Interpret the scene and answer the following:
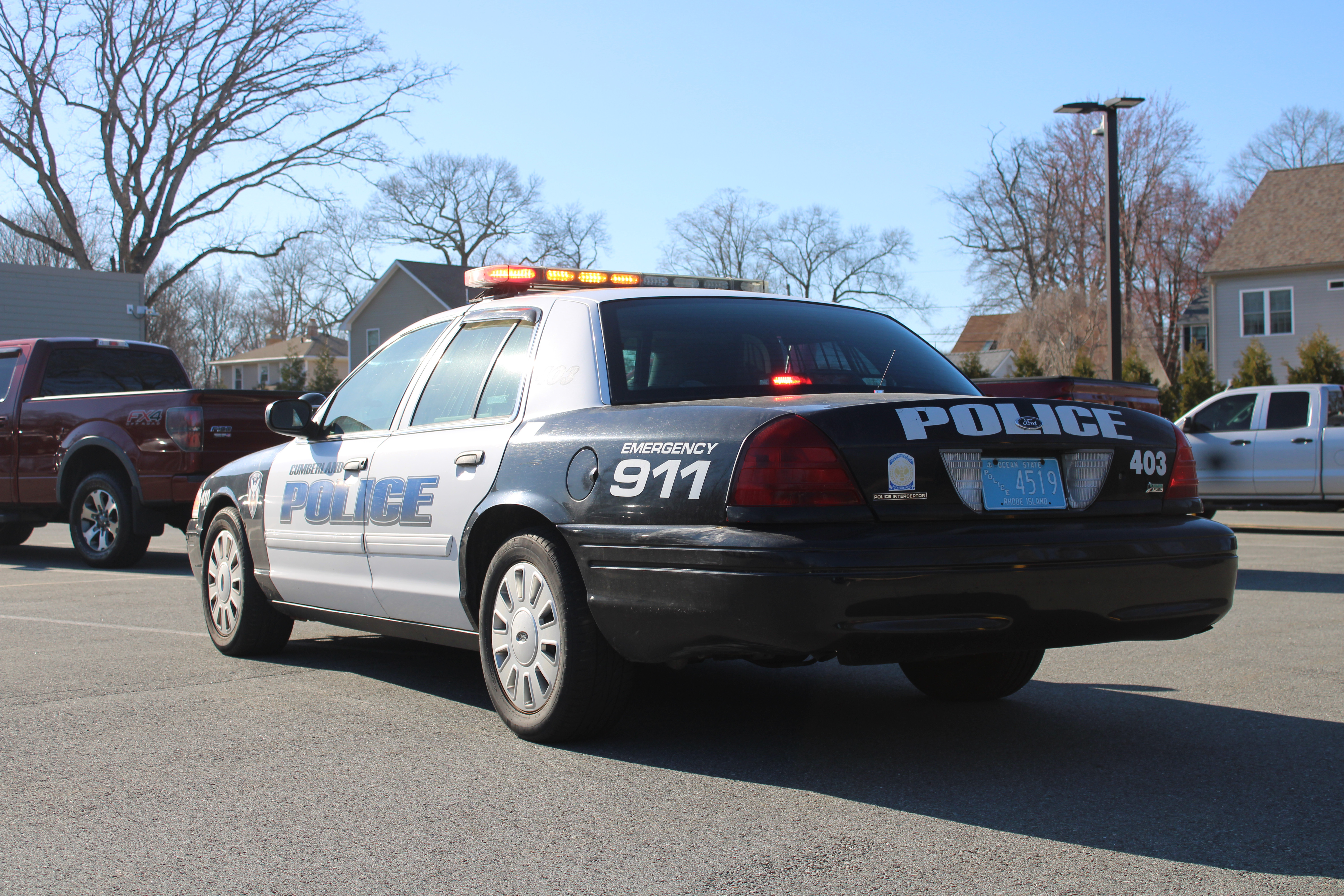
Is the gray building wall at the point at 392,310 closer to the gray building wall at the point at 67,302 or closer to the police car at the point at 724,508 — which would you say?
the gray building wall at the point at 67,302

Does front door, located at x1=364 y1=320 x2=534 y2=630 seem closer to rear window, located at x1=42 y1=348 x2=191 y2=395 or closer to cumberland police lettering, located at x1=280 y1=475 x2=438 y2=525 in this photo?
cumberland police lettering, located at x1=280 y1=475 x2=438 y2=525

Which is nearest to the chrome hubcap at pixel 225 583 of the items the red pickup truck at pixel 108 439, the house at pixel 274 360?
the red pickup truck at pixel 108 439

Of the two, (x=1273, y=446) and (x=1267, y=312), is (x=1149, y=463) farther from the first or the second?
(x=1267, y=312)

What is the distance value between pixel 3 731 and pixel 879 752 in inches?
122

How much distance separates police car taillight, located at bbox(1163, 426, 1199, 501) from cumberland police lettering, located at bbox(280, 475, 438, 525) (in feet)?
8.66

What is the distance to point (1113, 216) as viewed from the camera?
19.5m

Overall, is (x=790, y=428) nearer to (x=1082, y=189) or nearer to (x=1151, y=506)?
(x=1151, y=506)

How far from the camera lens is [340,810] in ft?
11.8

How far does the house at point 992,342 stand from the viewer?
2036 inches

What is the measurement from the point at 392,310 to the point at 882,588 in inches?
2105

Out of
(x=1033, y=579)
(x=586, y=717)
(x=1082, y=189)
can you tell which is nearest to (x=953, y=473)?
(x=1033, y=579)

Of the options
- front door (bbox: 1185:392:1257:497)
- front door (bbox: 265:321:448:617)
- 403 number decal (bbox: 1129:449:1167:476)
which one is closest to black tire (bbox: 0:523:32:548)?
front door (bbox: 265:321:448:617)

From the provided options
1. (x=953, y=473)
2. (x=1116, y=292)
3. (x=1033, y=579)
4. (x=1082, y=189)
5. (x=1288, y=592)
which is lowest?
(x=1288, y=592)

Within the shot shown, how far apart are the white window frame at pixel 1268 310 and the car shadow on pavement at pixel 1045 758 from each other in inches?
1373
